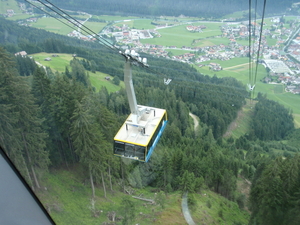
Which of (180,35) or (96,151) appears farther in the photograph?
(180,35)

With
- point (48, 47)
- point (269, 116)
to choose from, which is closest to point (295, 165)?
point (48, 47)

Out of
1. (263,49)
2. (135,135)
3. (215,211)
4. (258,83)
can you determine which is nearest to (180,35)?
(263,49)

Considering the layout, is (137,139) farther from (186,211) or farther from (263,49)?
(263,49)

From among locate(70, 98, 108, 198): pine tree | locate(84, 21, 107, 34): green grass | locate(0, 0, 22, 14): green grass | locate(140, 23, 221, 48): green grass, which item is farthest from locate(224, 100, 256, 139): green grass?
locate(0, 0, 22, 14): green grass

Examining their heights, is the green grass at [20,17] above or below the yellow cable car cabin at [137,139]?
above

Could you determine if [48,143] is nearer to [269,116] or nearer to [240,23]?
[269,116]

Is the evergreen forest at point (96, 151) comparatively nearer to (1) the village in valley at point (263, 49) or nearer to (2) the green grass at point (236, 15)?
(1) the village in valley at point (263, 49)

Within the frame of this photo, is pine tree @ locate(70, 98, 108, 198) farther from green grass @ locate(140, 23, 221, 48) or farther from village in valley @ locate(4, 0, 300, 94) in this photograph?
village in valley @ locate(4, 0, 300, 94)

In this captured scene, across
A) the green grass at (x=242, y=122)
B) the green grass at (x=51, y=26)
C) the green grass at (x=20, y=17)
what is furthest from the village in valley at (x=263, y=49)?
the green grass at (x=20, y=17)
